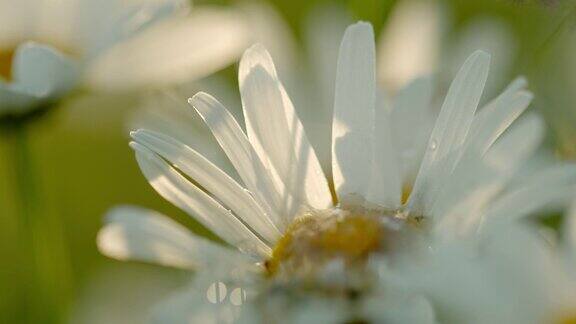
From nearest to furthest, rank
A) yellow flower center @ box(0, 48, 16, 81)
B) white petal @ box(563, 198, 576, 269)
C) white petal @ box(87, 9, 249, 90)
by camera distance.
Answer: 1. white petal @ box(563, 198, 576, 269)
2. white petal @ box(87, 9, 249, 90)
3. yellow flower center @ box(0, 48, 16, 81)

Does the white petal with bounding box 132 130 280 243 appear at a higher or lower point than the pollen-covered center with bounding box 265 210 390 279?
higher

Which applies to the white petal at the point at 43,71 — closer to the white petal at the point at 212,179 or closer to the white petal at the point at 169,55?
the white petal at the point at 169,55

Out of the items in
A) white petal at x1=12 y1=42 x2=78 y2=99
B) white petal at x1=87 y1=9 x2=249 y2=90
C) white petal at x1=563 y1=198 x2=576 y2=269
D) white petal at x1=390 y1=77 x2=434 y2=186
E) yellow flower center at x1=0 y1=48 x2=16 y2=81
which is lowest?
white petal at x1=563 y1=198 x2=576 y2=269

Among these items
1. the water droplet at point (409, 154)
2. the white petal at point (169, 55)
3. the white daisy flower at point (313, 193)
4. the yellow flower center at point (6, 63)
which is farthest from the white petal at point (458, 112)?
the yellow flower center at point (6, 63)

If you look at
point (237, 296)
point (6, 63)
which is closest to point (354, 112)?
point (237, 296)

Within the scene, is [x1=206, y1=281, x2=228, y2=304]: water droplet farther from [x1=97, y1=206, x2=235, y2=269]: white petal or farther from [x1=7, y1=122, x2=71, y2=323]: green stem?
[x1=7, y1=122, x2=71, y2=323]: green stem

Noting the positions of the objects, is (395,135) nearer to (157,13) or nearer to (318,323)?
(157,13)

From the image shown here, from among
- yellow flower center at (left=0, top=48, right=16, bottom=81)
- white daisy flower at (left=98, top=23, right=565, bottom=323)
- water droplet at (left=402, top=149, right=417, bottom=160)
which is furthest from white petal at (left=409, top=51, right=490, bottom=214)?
yellow flower center at (left=0, top=48, right=16, bottom=81)
